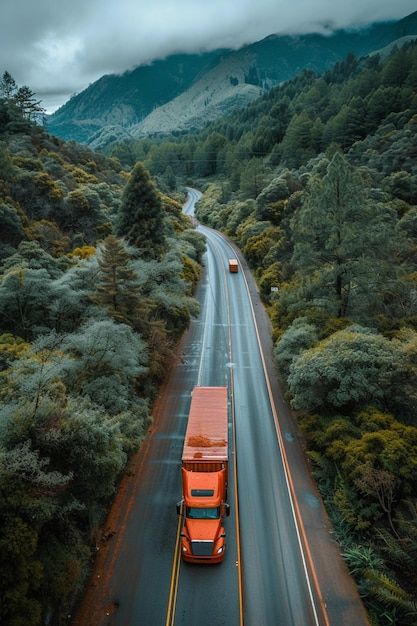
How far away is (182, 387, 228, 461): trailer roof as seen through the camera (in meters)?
21.4

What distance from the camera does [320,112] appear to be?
4584 inches

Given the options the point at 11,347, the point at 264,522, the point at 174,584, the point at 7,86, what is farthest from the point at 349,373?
the point at 7,86

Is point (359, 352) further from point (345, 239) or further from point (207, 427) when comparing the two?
point (345, 239)

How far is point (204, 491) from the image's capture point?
1981 centimetres

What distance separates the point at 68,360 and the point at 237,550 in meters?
12.0

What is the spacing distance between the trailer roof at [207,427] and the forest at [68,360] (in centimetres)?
291

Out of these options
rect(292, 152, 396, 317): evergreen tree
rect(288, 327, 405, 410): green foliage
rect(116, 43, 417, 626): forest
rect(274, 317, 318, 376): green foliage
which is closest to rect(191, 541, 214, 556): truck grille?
rect(116, 43, 417, 626): forest

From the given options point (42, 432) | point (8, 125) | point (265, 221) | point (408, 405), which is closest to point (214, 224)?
point (265, 221)

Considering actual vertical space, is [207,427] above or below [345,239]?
below

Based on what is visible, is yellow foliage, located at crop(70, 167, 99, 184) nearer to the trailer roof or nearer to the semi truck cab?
the trailer roof

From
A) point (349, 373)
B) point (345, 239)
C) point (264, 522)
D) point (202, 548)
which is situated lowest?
point (264, 522)

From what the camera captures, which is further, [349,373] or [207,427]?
[349,373]

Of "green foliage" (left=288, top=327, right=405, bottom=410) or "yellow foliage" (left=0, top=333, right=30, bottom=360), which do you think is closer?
"yellow foliage" (left=0, top=333, right=30, bottom=360)

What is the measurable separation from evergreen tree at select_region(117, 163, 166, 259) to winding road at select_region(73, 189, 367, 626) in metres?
15.9
